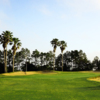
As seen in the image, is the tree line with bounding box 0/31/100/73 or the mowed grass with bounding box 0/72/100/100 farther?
the tree line with bounding box 0/31/100/73

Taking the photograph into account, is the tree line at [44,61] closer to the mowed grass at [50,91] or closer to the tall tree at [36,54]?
the tall tree at [36,54]

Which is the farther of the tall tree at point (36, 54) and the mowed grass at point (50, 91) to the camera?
the tall tree at point (36, 54)

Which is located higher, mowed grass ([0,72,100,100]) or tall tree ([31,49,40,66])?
tall tree ([31,49,40,66])

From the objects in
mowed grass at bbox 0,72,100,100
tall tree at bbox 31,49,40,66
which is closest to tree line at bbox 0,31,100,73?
tall tree at bbox 31,49,40,66

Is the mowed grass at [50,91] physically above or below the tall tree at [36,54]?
below

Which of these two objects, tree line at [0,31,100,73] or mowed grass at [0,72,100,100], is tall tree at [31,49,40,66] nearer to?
tree line at [0,31,100,73]

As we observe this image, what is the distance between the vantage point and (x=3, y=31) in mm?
51312

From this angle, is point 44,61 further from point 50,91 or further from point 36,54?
point 50,91

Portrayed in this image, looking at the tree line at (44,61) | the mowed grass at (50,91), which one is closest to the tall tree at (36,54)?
the tree line at (44,61)

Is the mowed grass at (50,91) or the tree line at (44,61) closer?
the mowed grass at (50,91)

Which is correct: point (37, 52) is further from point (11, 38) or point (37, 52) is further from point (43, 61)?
point (11, 38)

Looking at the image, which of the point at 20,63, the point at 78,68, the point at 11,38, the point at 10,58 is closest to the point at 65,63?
the point at 78,68

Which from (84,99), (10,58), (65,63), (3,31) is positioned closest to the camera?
(84,99)

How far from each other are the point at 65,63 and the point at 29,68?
19.7m
